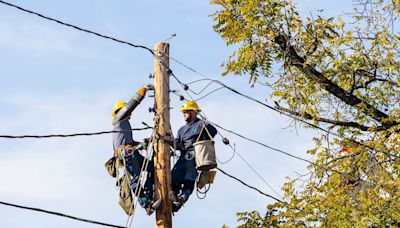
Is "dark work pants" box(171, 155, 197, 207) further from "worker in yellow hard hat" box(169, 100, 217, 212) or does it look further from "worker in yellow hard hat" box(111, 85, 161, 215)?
"worker in yellow hard hat" box(111, 85, 161, 215)

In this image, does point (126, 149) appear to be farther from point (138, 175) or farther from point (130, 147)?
point (138, 175)

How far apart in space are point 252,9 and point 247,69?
1.23 m

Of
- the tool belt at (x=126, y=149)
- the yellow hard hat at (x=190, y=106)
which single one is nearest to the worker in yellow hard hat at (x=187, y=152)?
the yellow hard hat at (x=190, y=106)

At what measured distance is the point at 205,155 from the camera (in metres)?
13.6

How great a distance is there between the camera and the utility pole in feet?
42.4

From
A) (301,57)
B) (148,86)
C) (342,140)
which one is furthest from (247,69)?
(148,86)

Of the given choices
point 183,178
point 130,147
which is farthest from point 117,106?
point 183,178

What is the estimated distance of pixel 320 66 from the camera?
19688 mm

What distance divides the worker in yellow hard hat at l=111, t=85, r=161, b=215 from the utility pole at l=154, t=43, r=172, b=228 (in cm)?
18

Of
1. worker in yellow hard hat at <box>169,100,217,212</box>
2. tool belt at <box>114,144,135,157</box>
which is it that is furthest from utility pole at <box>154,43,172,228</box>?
tool belt at <box>114,144,135,157</box>

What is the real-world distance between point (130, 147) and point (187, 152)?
2.76 feet

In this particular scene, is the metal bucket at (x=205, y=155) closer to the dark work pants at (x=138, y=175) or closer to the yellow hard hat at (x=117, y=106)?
the dark work pants at (x=138, y=175)

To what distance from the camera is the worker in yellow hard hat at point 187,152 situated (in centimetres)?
1349

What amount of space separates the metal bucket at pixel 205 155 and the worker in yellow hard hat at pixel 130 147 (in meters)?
0.68
